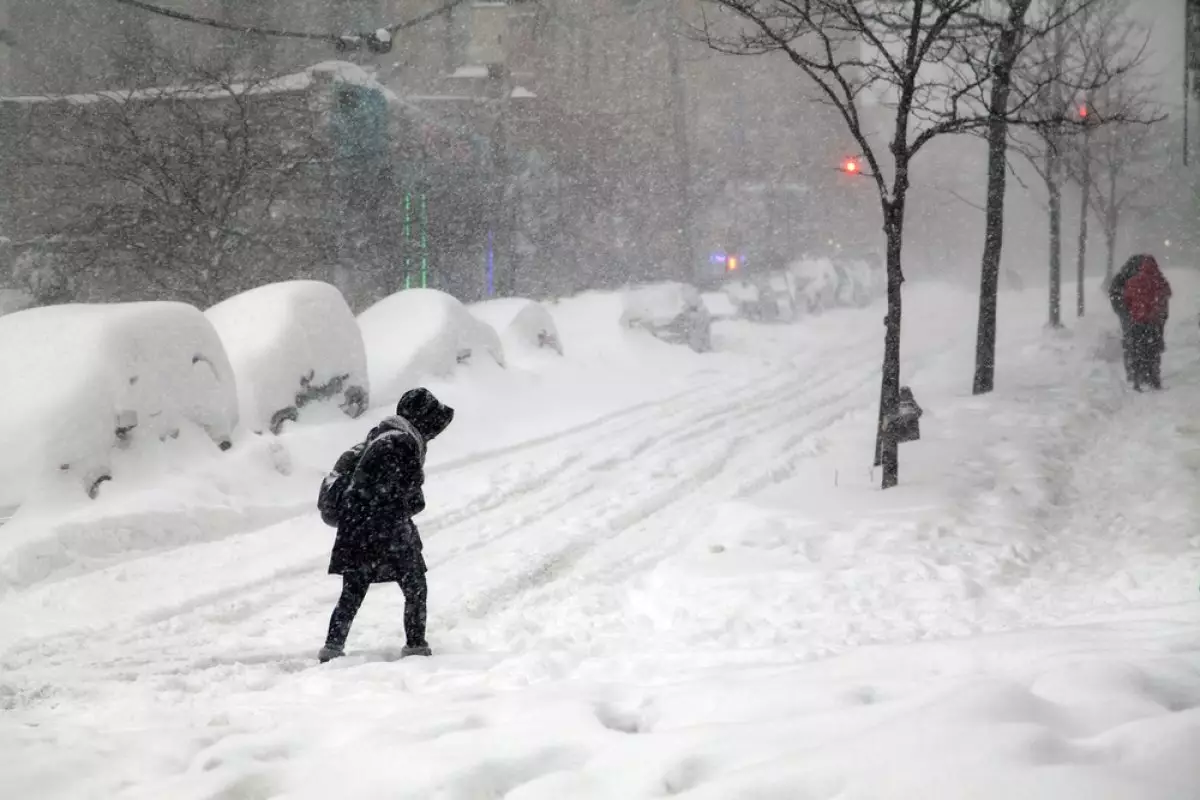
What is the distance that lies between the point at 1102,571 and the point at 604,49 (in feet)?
131

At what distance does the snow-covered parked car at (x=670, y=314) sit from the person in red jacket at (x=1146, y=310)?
8.45m

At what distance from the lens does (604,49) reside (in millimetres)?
42688

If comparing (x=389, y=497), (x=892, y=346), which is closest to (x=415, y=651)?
(x=389, y=497)

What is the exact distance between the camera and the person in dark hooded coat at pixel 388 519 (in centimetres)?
490

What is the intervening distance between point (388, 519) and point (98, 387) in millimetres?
4094

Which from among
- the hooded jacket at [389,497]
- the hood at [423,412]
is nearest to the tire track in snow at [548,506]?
the hooded jacket at [389,497]

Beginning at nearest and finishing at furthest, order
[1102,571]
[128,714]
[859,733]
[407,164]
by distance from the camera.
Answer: [859,733], [128,714], [1102,571], [407,164]

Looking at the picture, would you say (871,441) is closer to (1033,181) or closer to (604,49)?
(604,49)

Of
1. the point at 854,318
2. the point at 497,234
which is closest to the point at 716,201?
the point at 854,318

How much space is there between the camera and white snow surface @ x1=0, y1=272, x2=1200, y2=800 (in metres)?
2.92

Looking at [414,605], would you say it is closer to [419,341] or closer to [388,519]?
[388,519]

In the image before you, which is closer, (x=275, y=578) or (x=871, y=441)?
(x=275, y=578)

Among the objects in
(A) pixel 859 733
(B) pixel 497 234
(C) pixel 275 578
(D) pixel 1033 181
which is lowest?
(C) pixel 275 578

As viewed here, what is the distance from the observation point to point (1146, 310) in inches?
506
